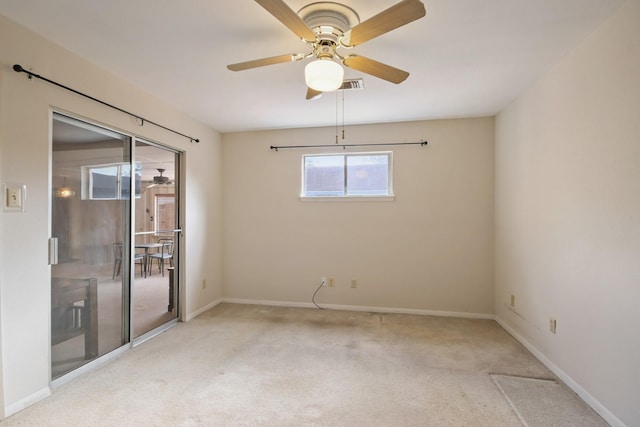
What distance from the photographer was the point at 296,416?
6.45 ft

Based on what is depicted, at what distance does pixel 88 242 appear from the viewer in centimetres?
256

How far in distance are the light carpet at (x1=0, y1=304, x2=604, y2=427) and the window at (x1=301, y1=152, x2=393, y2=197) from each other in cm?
170

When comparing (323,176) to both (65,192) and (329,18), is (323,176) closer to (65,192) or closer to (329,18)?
(329,18)

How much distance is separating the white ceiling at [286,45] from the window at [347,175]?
941 mm

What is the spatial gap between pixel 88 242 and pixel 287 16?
2346mm

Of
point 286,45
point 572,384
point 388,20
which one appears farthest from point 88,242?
point 572,384

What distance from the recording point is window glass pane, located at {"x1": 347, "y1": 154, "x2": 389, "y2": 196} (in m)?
4.20

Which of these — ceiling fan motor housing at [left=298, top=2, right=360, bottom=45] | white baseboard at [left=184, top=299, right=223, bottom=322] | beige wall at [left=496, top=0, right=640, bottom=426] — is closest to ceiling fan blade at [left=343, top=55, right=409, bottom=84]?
ceiling fan motor housing at [left=298, top=2, right=360, bottom=45]

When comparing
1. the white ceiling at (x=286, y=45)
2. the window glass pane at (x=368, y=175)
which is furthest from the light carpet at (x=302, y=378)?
the white ceiling at (x=286, y=45)

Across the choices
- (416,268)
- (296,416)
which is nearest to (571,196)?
(416,268)

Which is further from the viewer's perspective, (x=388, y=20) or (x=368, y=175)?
(x=368, y=175)

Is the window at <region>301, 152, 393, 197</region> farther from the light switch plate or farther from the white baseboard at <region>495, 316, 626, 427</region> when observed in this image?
the light switch plate

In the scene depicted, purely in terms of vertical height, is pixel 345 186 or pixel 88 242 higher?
pixel 345 186

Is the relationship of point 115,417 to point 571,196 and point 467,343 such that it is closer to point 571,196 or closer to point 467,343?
point 467,343
